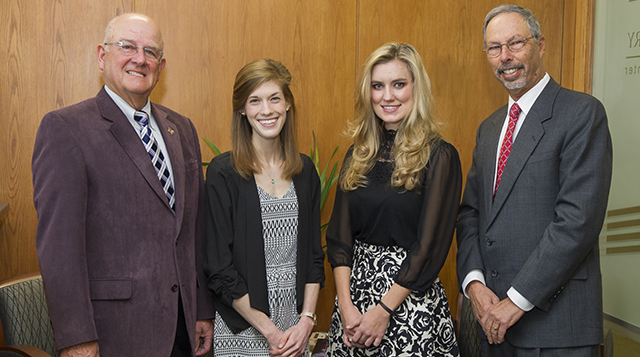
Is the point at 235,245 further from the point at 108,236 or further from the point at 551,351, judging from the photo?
the point at 551,351

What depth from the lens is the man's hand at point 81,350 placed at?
5.03 feet

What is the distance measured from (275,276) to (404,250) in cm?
54

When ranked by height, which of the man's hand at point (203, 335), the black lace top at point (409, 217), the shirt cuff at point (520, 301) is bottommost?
the man's hand at point (203, 335)

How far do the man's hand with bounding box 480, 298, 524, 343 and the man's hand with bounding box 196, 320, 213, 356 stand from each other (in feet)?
3.64

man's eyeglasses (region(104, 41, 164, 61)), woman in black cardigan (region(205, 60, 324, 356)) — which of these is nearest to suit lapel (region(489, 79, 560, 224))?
woman in black cardigan (region(205, 60, 324, 356))

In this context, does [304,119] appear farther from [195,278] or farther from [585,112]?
[585,112]

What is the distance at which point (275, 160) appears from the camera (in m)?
2.02

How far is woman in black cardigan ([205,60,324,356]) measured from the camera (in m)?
1.82

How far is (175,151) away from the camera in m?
1.83

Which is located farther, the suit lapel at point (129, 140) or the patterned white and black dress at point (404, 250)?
the patterned white and black dress at point (404, 250)

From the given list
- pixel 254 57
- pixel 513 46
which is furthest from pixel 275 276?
pixel 254 57

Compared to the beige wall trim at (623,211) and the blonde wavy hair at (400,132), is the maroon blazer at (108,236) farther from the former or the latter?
the beige wall trim at (623,211)

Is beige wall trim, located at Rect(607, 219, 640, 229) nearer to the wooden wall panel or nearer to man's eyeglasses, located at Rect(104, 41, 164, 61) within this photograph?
the wooden wall panel

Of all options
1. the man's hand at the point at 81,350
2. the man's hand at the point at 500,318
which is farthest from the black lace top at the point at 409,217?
the man's hand at the point at 81,350
